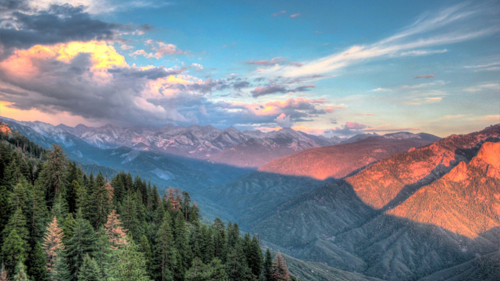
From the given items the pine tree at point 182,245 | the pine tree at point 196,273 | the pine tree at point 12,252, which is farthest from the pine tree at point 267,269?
the pine tree at point 12,252

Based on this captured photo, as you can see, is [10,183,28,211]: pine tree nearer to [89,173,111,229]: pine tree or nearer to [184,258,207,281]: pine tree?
[89,173,111,229]: pine tree

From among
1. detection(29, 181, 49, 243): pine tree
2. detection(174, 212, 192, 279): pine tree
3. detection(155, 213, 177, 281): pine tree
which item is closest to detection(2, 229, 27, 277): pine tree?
detection(29, 181, 49, 243): pine tree

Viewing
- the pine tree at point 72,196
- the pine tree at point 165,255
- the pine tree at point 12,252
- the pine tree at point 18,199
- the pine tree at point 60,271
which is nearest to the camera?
the pine tree at point 60,271

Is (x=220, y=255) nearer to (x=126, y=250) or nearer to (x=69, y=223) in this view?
(x=69, y=223)

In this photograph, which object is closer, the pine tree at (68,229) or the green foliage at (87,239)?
the green foliage at (87,239)

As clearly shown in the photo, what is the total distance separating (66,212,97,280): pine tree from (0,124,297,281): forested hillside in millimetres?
133

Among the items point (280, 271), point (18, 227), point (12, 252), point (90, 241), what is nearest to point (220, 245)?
point (280, 271)

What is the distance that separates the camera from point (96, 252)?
45125 millimetres

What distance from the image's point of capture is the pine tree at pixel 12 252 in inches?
1780

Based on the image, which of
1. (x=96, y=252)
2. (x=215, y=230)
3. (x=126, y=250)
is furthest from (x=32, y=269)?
(x=215, y=230)

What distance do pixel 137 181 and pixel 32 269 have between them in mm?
73200

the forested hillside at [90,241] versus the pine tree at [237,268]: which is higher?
the forested hillside at [90,241]

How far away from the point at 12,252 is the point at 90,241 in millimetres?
11485

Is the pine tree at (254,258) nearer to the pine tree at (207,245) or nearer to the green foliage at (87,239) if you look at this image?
the green foliage at (87,239)
